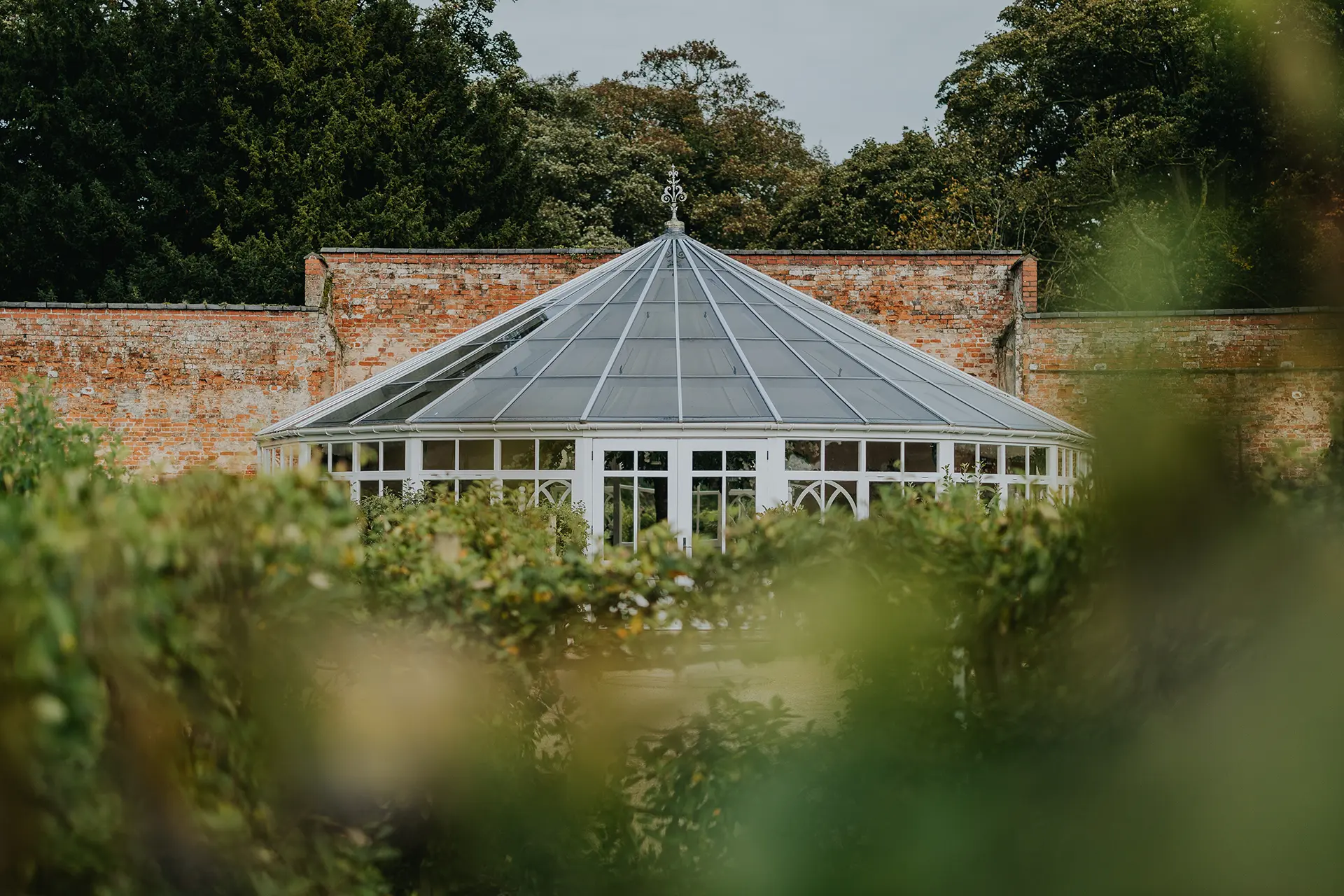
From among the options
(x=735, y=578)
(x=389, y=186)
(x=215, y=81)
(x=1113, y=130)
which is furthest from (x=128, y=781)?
(x=1113, y=130)

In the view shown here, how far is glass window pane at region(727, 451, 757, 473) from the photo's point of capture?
12.6 m

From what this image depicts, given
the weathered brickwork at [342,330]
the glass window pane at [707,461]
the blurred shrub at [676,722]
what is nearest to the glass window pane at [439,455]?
the glass window pane at [707,461]

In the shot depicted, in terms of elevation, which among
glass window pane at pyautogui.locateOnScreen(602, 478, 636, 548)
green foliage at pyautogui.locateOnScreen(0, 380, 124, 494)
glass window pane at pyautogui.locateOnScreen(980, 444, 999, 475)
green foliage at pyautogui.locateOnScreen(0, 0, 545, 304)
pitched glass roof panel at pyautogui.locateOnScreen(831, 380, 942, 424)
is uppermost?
green foliage at pyautogui.locateOnScreen(0, 0, 545, 304)

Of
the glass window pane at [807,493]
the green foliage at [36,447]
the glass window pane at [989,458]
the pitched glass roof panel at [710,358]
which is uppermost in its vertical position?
the pitched glass roof panel at [710,358]

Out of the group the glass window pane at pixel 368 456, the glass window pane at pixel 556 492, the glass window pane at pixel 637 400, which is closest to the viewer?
the glass window pane at pixel 556 492

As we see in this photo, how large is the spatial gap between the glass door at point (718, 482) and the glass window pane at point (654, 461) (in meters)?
0.32

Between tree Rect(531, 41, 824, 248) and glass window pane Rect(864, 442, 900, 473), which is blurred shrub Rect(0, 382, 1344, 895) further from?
tree Rect(531, 41, 824, 248)

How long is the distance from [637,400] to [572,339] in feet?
7.03

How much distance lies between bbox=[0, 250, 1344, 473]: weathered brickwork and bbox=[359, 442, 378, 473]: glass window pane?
3028mm

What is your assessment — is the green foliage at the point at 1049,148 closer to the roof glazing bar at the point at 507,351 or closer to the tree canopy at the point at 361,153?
the tree canopy at the point at 361,153

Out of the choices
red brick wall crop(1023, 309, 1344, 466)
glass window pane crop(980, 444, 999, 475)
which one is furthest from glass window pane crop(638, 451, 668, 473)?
red brick wall crop(1023, 309, 1344, 466)

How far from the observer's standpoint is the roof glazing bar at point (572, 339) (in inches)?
509

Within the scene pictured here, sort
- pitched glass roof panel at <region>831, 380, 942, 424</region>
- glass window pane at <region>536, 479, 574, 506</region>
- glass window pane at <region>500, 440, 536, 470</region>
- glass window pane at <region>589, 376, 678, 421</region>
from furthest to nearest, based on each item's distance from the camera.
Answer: glass window pane at <region>500, 440, 536, 470</region> → pitched glass roof panel at <region>831, 380, 942, 424</region> → glass window pane at <region>589, 376, 678, 421</region> → glass window pane at <region>536, 479, 574, 506</region>

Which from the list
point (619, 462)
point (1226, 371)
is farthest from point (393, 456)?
point (1226, 371)
